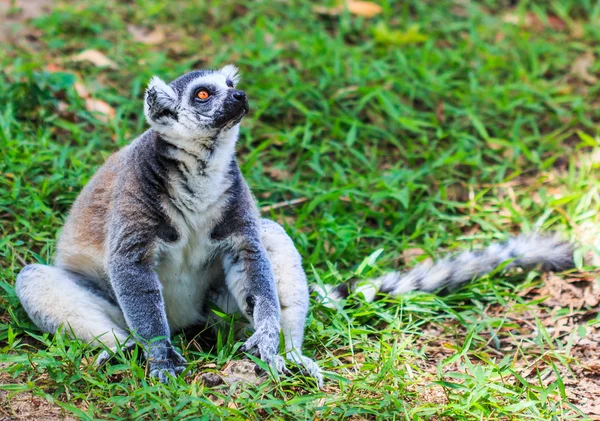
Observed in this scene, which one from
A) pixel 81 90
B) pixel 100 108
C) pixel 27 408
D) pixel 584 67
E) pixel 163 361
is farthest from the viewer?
pixel 584 67

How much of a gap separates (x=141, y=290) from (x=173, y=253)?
284mm

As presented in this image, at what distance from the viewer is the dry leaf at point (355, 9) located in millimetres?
8242

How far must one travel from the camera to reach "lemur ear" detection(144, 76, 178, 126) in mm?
4047

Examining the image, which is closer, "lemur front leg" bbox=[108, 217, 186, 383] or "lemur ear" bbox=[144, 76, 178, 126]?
"lemur front leg" bbox=[108, 217, 186, 383]

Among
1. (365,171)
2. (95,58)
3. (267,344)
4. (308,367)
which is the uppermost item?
(95,58)

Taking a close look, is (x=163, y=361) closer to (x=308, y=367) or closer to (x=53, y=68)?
(x=308, y=367)

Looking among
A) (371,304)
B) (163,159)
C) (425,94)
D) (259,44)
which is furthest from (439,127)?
(163,159)

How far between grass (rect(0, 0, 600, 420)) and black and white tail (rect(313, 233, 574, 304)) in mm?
100

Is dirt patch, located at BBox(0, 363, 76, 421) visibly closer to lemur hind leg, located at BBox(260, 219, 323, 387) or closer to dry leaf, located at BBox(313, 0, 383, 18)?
lemur hind leg, located at BBox(260, 219, 323, 387)

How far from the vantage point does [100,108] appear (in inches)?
258

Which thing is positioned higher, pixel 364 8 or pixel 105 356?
pixel 364 8

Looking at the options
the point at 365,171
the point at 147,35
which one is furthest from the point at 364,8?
the point at 365,171

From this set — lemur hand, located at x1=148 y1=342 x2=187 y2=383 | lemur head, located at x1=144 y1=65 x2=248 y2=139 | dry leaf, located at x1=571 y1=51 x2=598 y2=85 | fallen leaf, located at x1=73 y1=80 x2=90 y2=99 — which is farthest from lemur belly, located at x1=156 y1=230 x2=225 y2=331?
dry leaf, located at x1=571 y1=51 x2=598 y2=85

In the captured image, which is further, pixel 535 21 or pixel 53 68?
pixel 535 21
